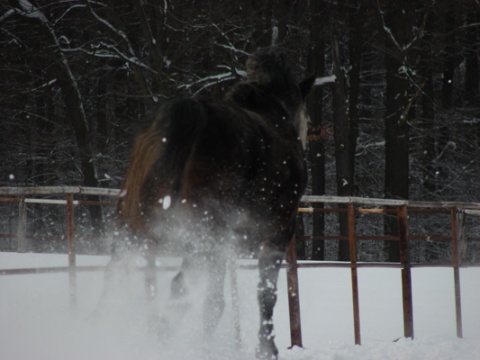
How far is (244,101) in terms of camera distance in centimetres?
526

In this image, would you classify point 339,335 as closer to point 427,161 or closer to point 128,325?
point 128,325

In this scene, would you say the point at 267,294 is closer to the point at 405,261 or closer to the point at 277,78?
the point at 277,78

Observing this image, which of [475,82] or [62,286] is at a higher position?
[475,82]

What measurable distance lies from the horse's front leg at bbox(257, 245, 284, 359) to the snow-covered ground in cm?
22

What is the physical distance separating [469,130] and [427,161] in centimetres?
190

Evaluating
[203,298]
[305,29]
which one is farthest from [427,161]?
[203,298]

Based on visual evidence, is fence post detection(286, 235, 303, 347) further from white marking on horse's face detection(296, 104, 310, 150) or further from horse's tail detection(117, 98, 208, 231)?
horse's tail detection(117, 98, 208, 231)

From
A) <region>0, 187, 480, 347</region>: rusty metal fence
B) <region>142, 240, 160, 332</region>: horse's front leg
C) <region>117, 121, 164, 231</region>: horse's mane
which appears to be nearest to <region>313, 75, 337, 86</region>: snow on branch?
<region>0, 187, 480, 347</region>: rusty metal fence

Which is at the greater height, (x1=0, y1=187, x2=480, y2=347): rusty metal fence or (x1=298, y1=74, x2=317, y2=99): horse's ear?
(x1=298, y1=74, x2=317, y2=99): horse's ear

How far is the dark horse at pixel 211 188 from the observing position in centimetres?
403

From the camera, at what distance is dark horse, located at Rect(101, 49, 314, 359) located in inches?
159

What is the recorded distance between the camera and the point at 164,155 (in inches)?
158

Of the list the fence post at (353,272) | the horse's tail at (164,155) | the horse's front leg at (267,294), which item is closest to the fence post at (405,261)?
the fence post at (353,272)

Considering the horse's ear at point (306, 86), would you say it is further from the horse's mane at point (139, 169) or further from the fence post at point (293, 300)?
the horse's mane at point (139, 169)
